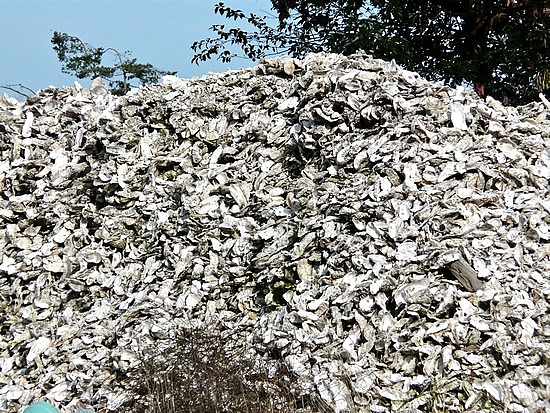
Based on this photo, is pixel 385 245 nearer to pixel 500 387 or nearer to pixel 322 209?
pixel 322 209

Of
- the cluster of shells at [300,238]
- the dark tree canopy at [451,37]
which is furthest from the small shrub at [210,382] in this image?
the dark tree canopy at [451,37]

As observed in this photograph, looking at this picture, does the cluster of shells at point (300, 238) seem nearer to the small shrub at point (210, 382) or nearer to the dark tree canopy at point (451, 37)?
the small shrub at point (210, 382)

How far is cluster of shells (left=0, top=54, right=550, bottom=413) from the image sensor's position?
2.97 metres

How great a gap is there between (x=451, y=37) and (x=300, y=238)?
4972 mm

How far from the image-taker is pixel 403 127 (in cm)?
373

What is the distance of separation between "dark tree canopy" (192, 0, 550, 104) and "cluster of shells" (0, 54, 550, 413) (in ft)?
8.24

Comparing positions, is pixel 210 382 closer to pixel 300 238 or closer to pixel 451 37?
pixel 300 238

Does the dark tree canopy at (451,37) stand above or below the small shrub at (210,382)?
above

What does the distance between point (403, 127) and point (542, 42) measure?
3.91m

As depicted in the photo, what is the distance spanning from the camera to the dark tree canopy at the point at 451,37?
22.3 ft

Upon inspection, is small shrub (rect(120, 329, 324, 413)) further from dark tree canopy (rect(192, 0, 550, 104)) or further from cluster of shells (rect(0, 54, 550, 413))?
dark tree canopy (rect(192, 0, 550, 104))

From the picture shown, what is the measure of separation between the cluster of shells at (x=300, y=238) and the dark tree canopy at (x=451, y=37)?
2.51 metres

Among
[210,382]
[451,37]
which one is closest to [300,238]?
[210,382]

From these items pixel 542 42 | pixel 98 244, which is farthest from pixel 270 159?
pixel 542 42
